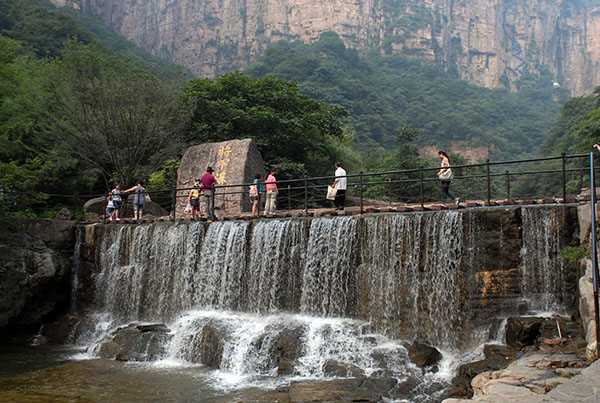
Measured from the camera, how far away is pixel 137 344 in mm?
12555

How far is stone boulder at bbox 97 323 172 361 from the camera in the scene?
12172 mm

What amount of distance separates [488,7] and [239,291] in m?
112

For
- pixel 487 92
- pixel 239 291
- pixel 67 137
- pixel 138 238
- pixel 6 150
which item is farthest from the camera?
pixel 487 92

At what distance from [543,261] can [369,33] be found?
313 ft

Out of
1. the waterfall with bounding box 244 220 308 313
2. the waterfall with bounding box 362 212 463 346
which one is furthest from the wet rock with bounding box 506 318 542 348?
the waterfall with bounding box 244 220 308 313

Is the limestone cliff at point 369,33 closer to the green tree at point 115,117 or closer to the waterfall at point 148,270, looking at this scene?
the green tree at point 115,117

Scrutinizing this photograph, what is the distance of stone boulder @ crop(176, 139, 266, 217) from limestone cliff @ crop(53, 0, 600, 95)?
76.6 m

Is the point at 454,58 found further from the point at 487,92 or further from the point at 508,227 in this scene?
the point at 508,227

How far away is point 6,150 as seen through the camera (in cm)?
1844

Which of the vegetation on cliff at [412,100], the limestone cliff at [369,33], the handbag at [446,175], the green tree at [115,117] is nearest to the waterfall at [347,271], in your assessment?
the handbag at [446,175]

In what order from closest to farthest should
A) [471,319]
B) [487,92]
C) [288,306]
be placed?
[471,319]
[288,306]
[487,92]

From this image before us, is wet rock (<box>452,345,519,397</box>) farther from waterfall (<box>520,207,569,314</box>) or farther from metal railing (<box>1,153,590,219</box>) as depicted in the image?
metal railing (<box>1,153,590,219</box>)

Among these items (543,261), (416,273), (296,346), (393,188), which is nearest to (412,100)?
(393,188)

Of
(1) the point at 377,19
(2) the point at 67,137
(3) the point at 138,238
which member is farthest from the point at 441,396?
(1) the point at 377,19
